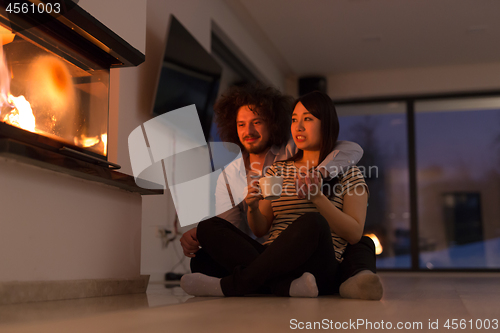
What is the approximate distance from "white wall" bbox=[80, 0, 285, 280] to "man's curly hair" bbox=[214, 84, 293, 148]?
0.48m

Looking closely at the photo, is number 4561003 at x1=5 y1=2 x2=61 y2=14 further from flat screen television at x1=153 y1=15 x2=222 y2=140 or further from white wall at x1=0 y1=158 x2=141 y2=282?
flat screen television at x1=153 y1=15 x2=222 y2=140

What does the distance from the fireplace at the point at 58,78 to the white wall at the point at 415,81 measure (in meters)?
4.20

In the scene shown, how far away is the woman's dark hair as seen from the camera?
178 cm

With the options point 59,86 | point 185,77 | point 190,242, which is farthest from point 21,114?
point 185,77

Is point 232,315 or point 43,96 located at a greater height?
point 43,96

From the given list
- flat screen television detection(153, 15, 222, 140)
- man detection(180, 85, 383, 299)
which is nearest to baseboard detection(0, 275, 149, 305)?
man detection(180, 85, 383, 299)

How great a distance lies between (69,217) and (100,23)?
0.67 m

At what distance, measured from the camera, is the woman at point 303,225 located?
148 cm

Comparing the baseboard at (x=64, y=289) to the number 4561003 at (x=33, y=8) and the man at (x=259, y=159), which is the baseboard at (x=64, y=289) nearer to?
the man at (x=259, y=159)

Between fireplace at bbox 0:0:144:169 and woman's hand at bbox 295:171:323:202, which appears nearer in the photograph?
fireplace at bbox 0:0:144:169

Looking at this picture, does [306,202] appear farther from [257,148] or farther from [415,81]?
[415,81]

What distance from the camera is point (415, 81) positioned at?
548 centimetres

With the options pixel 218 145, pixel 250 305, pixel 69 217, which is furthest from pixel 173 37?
pixel 250 305

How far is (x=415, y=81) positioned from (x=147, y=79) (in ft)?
12.4
